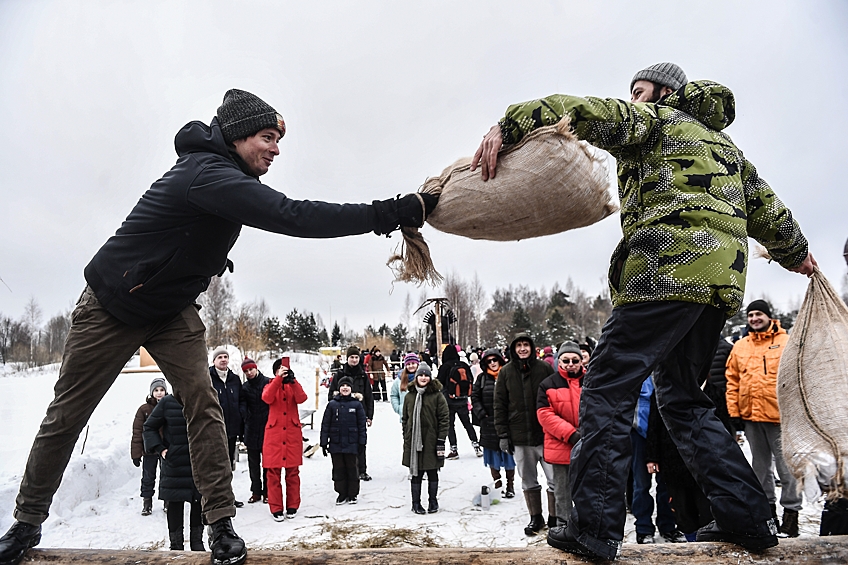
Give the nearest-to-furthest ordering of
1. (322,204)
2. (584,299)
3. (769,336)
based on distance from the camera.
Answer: (322,204)
(769,336)
(584,299)

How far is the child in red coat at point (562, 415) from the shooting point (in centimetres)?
508

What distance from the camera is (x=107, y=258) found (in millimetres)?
2379

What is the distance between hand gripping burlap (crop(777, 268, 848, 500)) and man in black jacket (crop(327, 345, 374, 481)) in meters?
6.77

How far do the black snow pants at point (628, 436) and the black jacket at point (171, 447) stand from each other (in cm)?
433

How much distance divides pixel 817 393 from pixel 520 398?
381cm

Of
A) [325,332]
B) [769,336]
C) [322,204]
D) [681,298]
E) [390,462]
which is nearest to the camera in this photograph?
[681,298]

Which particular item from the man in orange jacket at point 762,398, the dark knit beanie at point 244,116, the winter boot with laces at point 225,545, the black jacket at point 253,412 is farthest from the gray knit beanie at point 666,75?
the black jacket at point 253,412

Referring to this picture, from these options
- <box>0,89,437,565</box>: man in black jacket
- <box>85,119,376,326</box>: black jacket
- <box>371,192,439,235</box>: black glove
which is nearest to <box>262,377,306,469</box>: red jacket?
<box>0,89,437,565</box>: man in black jacket

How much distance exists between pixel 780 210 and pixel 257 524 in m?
6.38

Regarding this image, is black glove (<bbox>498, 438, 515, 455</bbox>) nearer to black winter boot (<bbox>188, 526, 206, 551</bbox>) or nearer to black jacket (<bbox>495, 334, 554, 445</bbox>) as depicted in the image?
black jacket (<bbox>495, 334, 554, 445</bbox>)

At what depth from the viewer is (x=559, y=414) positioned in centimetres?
518

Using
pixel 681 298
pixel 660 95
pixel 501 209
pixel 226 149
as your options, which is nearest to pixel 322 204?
pixel 226 149

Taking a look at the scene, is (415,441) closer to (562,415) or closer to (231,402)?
(562,415)

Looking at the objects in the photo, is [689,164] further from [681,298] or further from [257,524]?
[257,524]
